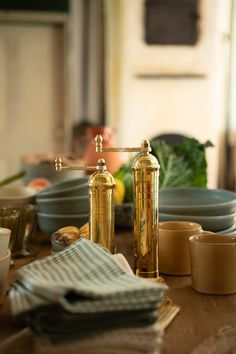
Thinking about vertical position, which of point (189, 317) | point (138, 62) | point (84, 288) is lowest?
point (189, 317)

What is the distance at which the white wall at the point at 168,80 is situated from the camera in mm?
4941

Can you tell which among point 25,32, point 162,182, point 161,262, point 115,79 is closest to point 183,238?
point 161,262

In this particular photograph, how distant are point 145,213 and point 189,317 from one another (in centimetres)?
23

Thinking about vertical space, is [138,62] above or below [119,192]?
above

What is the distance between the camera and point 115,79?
5.04m

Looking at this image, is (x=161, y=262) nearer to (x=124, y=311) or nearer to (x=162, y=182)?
(x=124, y=311)

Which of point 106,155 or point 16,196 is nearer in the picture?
point 16,196

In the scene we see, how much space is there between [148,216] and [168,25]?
4210mm

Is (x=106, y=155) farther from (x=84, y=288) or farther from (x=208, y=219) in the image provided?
(x=84, y=288)

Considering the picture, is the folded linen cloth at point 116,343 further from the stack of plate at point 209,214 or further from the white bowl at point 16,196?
the white bowl at point 16,196

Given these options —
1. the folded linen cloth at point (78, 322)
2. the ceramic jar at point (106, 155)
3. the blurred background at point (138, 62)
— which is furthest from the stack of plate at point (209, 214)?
the blurred background at point (138, 62)

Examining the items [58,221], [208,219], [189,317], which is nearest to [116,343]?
[189,317]

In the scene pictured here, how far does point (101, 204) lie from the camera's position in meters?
1.06

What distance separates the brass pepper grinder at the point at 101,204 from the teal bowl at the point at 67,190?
0.41 m
